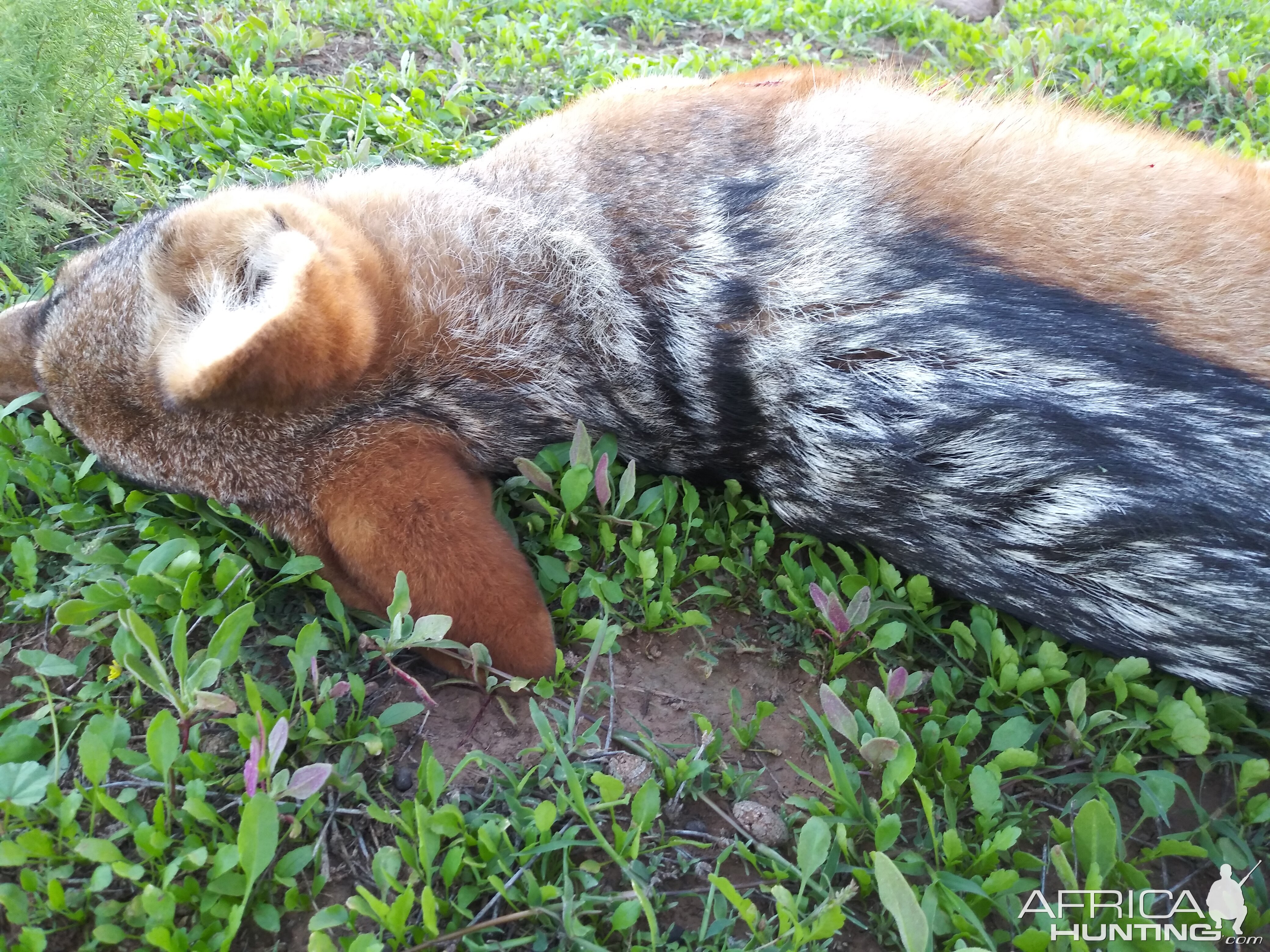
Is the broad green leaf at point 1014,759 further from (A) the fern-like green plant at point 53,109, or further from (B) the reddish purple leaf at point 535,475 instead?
(A) the fern-like green plant at point 53,109

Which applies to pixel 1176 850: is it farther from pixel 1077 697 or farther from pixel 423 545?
pixel 423 545

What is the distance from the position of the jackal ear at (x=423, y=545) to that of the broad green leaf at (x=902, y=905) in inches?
40.5

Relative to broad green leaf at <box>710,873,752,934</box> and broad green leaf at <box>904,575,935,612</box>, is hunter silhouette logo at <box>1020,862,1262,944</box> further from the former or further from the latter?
broad green leaf at <box>904,575,935,612</box>

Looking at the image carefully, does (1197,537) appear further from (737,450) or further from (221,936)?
(221,936)

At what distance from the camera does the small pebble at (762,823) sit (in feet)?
6.94

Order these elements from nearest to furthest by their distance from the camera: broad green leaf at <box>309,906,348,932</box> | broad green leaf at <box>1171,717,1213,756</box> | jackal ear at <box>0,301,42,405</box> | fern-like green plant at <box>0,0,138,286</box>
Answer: broad green leaf at <box>309,906,348,932</box>, broad green leaf at <box>1171,717,1213,756</box>, jackal ear at <box>0,301,42,405</box>, fern-like green plant at <box>0,0,138,286</box>

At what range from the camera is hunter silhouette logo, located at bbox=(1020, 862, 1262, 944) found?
1926mm

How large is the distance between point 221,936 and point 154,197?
3312 mm

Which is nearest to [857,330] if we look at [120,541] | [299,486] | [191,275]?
[299,486]

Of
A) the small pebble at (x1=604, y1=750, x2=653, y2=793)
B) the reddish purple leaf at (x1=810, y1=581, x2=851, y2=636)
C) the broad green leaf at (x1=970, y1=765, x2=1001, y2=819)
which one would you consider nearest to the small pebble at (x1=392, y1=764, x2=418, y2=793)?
the small pebble at (x1=604, y1=750, x2=653, y2=793)

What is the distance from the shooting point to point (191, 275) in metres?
2.64

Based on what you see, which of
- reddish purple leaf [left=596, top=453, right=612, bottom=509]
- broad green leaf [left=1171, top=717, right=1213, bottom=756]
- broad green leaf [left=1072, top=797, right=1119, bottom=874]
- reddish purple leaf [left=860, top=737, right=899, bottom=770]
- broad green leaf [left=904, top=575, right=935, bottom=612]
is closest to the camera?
broad green leaf [left=1072, top=797, right=1119, bottom=874]

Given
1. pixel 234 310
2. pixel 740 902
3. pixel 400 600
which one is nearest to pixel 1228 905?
pixel 740 902

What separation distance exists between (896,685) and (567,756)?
956 mm
